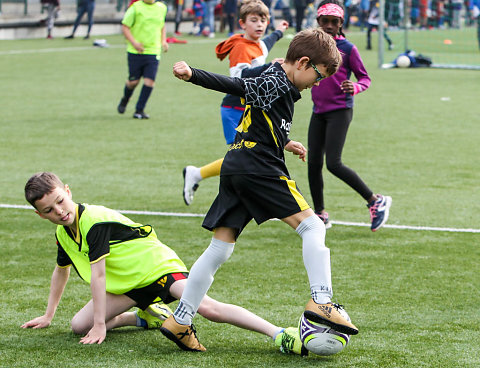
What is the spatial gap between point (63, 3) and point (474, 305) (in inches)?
1191

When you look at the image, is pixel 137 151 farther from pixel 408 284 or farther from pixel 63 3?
pixel 63 3

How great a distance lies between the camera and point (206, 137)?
40.3ft

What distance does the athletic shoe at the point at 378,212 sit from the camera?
7.36 m

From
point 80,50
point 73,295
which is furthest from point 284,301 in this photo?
point 80,50

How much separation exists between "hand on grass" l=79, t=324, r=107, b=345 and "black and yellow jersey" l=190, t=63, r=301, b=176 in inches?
41.8

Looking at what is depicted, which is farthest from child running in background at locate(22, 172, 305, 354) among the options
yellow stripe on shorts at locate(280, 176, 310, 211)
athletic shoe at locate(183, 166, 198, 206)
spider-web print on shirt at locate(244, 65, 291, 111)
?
athletic shoe at locate(183, 166, 198, 206)

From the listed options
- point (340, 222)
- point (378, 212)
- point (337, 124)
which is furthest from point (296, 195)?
point (340, 222)

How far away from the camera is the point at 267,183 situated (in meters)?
4.35

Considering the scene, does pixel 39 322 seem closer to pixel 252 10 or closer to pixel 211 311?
pixel 211 311

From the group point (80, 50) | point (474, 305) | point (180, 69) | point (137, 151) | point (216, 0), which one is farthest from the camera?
point (216, 0)

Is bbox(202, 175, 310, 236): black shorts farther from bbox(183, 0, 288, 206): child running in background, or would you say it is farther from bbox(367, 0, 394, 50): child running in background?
bbox(367, 0, 394, 50): child running in background

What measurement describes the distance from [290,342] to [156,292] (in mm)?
846

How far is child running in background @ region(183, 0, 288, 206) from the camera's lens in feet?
26.3

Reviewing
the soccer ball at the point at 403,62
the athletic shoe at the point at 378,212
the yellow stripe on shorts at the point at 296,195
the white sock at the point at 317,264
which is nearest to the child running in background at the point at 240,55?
the athletic shoe at the point at 378,212
